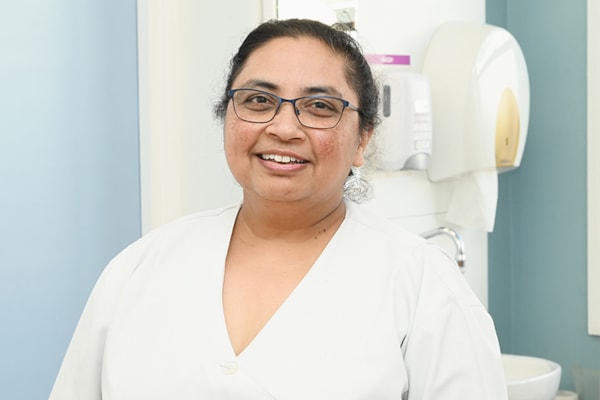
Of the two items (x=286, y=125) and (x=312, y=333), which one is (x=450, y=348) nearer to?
(x=312, y=333)

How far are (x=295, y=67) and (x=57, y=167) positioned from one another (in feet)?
2.59

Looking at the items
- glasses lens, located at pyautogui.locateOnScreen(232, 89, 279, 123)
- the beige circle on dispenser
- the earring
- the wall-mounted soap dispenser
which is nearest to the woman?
glasses lens, located at pyautogui.locateOnScreen(232, 89, 279, 123)

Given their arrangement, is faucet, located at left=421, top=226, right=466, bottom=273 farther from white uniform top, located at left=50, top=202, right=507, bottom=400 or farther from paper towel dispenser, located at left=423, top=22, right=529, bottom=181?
white uniform top, located at left=50, top=202, right=507, bottom=400

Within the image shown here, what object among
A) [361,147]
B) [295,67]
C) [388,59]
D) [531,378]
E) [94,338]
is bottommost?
[531,378]

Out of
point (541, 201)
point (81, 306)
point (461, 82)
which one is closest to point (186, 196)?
point (81, 306)

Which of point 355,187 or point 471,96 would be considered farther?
point 471,96

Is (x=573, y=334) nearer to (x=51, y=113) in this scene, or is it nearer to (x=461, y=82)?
(x=461, y=82)

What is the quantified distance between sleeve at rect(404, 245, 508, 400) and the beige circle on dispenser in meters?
1.43

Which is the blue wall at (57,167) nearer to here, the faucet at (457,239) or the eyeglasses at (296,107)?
the eyeglasses at (296,107)

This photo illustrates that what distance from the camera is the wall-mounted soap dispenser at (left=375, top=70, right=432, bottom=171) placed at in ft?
7.72

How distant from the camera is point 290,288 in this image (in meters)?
1.29

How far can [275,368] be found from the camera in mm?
1193

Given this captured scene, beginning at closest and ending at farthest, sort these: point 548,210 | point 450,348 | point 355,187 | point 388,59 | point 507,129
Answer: point 450,348 → point 355,187 → point 388,59 → point 507,129 → point 548,210

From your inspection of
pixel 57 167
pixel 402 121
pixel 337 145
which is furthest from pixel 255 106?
pixel 402 121
